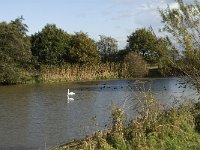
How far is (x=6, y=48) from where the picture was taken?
49.3 meters

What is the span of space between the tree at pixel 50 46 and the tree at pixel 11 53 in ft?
31.3

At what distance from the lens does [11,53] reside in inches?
1957

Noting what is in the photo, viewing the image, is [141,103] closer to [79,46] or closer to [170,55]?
[170,55]

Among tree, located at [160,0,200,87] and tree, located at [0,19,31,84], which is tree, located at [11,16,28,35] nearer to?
tree, located at [0,19,31,84]

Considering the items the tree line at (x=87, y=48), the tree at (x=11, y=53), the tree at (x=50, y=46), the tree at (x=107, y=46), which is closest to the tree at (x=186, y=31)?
the tree line at (x=87, y=48)

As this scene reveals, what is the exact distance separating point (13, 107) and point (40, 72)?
27.8m

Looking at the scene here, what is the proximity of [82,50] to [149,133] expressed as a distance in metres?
54.1

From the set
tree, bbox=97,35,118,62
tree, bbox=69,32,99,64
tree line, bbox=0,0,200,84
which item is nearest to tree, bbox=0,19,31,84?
tree line, bbox=0,0,200,84

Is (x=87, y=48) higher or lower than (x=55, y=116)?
higher

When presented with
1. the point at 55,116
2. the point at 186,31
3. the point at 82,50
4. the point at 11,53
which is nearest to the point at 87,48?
the point at 82,50

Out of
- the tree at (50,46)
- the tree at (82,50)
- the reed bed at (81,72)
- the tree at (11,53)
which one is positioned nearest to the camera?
the tree at (11,53)

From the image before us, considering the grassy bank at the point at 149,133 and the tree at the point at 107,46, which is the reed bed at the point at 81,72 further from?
the grassy bank at the point at 149,133

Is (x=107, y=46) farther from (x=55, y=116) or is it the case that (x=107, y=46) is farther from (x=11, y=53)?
(x=55, y=116)

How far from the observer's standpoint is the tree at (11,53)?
48.5 m
